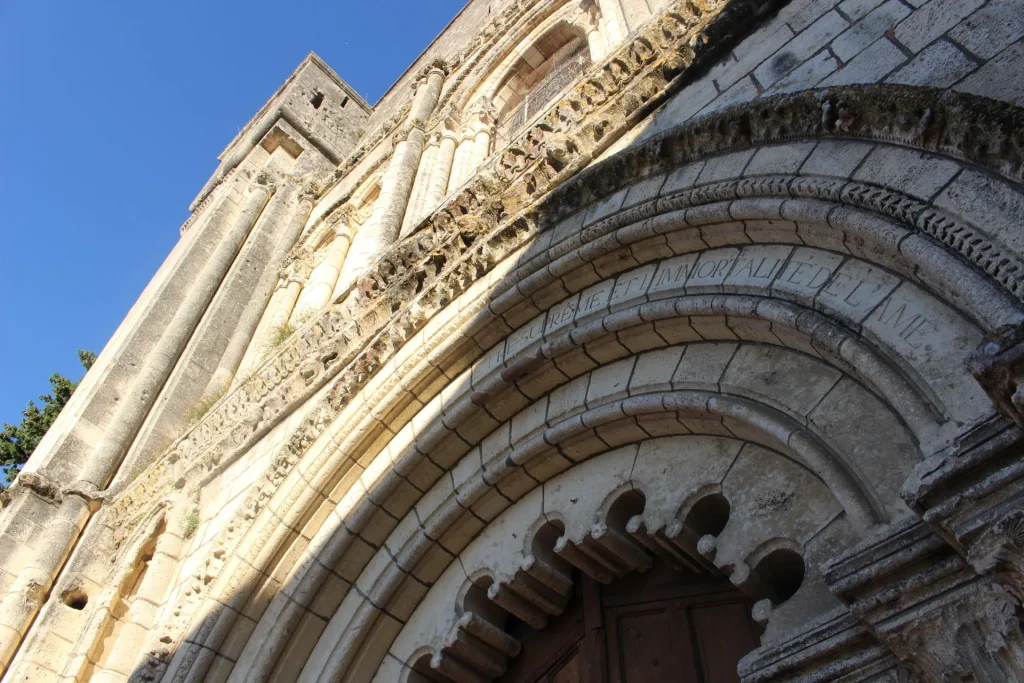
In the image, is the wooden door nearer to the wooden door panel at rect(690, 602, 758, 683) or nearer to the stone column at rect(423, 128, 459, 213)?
the wooden door panel at rect(690, 602, 758, 683)

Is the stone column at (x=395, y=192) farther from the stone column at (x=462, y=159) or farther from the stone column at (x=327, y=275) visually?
the stone column at (x=462, y=159)

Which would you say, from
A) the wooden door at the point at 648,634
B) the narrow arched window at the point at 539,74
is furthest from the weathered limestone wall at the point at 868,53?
the narrow arched window at the point at 539,74

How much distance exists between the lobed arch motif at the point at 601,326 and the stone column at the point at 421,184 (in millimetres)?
2855

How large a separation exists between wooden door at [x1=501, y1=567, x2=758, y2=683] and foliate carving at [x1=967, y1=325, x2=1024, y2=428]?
68.8 inches

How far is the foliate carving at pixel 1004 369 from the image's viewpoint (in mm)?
2004

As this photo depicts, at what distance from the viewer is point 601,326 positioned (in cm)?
417

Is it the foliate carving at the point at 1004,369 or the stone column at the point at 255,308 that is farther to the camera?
the stone column at the point at 255,308

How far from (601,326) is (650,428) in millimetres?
555

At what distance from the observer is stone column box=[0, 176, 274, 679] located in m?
6.47

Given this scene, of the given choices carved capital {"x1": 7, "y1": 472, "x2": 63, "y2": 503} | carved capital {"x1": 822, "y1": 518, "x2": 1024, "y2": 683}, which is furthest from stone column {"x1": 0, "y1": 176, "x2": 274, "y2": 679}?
carved capital {"x1": 822, "y1": 518, "x2": 1024, "y2": 683}

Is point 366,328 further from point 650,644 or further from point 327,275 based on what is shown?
point 327,275

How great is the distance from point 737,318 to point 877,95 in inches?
37.3

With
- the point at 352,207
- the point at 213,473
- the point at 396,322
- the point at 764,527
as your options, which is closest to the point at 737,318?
the point at 764,527

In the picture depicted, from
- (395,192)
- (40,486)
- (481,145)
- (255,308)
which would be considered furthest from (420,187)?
(40,486)
